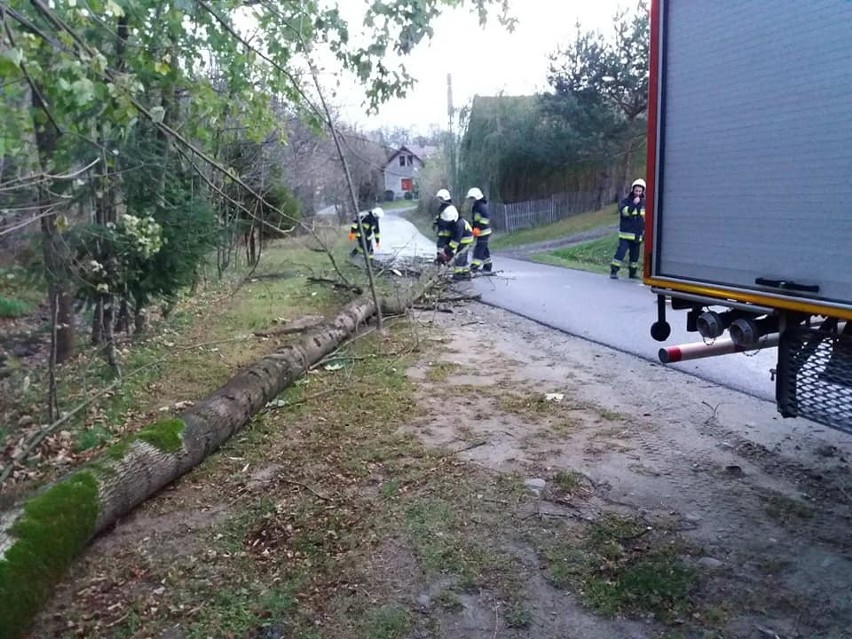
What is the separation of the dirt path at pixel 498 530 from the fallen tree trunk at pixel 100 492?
135 mm

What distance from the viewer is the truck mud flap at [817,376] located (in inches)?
110

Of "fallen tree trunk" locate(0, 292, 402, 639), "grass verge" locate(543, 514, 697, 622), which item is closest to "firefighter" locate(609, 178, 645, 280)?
"fallen tree trunk" locate(0, 292, 402, 639)

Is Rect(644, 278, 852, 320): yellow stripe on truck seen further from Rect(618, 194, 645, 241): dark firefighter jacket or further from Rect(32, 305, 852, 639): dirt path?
Rect(618, 194, 645, 241): dark firefighter jacket

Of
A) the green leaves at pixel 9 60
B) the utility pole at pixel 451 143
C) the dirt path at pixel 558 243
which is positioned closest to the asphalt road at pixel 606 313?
the green leaves at pixel 9 60

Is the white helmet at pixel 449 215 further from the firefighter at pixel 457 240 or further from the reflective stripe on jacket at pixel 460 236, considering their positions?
the reflective stripe on jacket at pixel 460 236

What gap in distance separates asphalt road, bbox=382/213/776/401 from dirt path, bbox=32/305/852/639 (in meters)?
0.57

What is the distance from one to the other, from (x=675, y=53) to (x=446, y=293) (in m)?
8.26

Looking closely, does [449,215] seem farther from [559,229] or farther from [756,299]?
[559,229]

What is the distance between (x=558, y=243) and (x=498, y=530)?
20.7 meters

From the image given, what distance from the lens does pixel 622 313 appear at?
9.17 m

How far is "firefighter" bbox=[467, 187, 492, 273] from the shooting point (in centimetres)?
1395

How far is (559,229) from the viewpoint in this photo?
90.2 ft

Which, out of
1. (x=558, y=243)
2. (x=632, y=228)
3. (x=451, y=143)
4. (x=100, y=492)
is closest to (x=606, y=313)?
(x=632, y=228)

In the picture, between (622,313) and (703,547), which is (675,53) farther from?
(622,313)
